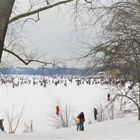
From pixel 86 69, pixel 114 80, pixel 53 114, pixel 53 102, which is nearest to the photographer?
pixel 86 69

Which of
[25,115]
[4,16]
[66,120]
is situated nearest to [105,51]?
[4,16]

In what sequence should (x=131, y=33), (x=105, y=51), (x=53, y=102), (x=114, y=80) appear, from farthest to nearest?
(x=53, y=102) → (x=114, y=80) → (x=105, y=51) → (x=131, y=33)

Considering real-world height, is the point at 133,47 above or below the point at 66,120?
above

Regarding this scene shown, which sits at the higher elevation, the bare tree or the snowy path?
the bare tree

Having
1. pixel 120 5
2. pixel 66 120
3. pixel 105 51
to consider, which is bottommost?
pixel 66 120

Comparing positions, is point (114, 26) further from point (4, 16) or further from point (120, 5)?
point (4, 16)

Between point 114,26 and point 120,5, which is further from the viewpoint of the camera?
point 114,26

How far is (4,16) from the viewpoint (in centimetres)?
1127

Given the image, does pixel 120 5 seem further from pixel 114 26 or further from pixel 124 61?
pixel 124 61

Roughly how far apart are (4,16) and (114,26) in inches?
238

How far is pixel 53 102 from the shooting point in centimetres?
6762

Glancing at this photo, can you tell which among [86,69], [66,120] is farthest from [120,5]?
[66,120]

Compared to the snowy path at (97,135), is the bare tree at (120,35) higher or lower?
higher

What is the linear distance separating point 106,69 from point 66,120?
3156 centimetres
